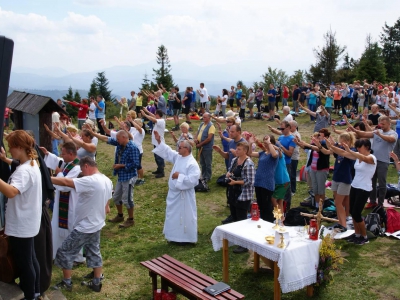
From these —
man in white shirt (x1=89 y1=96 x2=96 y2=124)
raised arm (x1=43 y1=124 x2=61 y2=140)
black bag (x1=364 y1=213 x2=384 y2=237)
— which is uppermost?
man in white shirt (x1=89 y1=96 x2=96 y2=124)

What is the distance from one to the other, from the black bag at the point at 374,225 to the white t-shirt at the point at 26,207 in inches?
215

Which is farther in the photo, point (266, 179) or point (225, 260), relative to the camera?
point (266, 179)

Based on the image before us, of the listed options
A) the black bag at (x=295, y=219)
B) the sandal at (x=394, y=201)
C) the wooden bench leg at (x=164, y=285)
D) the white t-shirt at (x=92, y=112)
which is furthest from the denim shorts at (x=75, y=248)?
the white t-shirt at (x=92, y=112)

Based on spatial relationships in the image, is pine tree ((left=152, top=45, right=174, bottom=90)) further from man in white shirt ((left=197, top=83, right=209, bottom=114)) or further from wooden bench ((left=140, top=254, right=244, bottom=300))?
wooden bench ((left=140, top=254, right=244, bottom=300))

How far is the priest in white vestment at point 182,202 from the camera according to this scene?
270 inches

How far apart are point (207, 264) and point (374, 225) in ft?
9.94

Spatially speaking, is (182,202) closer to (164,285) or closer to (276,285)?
(164,285)

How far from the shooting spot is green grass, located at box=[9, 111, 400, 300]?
5406 millimetres

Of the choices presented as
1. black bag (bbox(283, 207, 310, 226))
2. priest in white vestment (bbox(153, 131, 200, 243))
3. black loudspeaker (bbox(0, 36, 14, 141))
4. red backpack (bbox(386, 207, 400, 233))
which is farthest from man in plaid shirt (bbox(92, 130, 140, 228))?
black loudspeaker (bbox(0, 36, 14, 141))

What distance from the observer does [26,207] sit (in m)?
4.13

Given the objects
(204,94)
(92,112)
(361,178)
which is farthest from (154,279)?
(204,94)

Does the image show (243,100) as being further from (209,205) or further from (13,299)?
(13,299)

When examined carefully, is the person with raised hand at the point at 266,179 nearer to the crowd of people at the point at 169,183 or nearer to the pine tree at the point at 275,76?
the crowd of people at the point at 169,183

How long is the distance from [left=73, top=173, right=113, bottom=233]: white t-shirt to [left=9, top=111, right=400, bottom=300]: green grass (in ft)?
2.94
